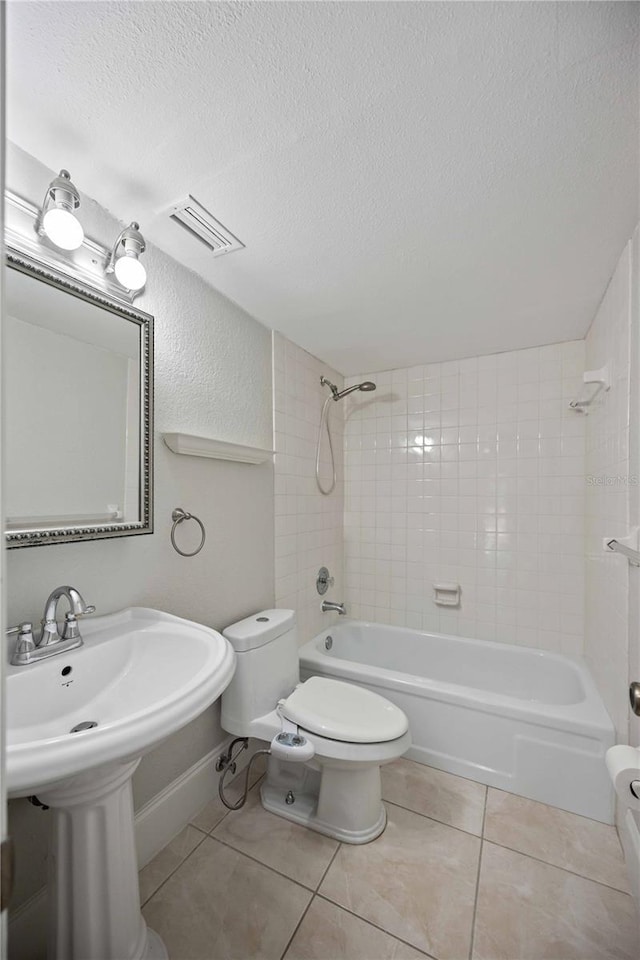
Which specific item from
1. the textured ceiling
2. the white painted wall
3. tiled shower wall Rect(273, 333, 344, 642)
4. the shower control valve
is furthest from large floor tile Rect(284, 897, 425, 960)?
the textured ceiling

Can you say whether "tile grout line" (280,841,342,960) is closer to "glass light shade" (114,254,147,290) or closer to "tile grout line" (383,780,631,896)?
"tile grout line" (383,780,631,896)

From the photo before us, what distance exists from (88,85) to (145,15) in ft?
0.72

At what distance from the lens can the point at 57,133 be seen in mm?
1025

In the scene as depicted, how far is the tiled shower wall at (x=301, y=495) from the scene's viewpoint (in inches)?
85.0

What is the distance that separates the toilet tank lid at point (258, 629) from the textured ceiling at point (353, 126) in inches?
57.2

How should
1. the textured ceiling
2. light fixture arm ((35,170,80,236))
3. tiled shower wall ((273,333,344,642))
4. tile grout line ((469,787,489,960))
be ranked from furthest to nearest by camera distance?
tiled shower wall ((273,333,344,642))
tile grout line ((469,787,489,960))
light fixture arm ((35,170,80,236))
the textured ceiling

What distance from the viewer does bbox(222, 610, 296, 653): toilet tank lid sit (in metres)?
1.60

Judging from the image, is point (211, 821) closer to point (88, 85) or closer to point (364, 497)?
point (364, 497)

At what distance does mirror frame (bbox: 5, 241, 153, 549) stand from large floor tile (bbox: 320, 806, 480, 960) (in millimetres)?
1336

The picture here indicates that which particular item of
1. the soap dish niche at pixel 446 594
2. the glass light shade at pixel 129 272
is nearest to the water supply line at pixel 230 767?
the soap dish niche at pixel 446 594

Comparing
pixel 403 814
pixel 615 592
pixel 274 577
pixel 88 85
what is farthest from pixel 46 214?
pixel 403 814

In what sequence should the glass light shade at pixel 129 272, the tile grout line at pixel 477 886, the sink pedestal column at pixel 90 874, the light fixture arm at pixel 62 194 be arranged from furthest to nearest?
the glass light shade at pixel 129 272, the tile grout line at pixel 477 886, the light fixture arm at pixel 62 194, the sink pedestal column at pixel 90 874

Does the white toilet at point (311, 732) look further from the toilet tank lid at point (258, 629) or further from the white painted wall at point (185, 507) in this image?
the white painted wall at point (185, 507)

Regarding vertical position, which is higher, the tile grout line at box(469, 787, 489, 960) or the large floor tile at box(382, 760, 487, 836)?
the tile grout line at box(469, 787, 489, 960)
